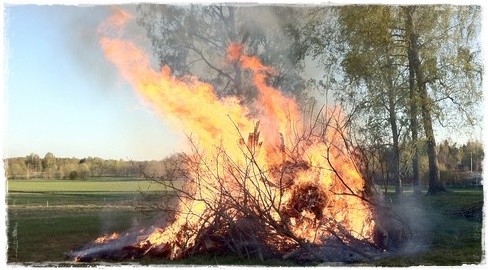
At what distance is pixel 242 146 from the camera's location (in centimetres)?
901

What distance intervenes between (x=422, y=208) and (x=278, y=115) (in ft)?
17.5

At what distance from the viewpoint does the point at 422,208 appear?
13266 mm

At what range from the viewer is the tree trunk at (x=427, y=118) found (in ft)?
50.9

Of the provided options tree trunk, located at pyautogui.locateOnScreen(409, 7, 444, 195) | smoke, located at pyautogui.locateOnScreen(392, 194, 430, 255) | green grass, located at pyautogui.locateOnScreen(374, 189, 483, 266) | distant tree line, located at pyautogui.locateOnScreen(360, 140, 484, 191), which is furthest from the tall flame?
tree trunk, located at pyautogui.locateOnScreen(409, 7, 444, 195)

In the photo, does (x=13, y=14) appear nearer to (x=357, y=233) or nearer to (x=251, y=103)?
(x=251, y=103)

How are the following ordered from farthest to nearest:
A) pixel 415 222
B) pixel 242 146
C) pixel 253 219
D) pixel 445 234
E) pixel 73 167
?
pixel 73 167 < pixel 415 222 < pixel 445 234 < pixel 242 146 < pixel 253 219

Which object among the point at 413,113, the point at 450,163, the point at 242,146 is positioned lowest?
the point at 450,163

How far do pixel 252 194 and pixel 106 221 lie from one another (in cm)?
483

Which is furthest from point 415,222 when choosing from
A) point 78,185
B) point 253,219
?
point 78,185

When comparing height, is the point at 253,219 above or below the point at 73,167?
below

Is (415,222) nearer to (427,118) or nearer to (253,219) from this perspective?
Result: (253,219)

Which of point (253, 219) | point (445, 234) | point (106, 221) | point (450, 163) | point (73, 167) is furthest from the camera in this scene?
point (73, 167)

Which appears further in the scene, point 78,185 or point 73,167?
point 78,185

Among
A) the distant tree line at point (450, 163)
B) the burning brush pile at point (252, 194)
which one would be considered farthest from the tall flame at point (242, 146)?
the distant tree line at point (450, 163)
